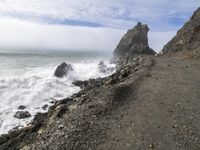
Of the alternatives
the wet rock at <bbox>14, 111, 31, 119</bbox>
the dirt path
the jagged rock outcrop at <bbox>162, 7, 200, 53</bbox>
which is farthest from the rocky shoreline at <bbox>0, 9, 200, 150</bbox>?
the jagged rock outcrop at <bbox>162, 7, 200, 53</bbox>

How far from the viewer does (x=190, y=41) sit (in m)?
35.2

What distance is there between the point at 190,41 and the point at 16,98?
20391 mm

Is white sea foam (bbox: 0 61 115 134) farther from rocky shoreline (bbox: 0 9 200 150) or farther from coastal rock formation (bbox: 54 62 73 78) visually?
rocky shoreline (bbox: 0 9 200 150)

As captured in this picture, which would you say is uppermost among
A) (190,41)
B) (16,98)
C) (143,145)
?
(190,41)

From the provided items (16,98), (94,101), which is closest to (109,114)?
(94,101)

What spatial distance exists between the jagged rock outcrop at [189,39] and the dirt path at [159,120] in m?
19.3

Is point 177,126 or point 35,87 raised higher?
point 177,126

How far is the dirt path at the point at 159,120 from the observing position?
9.20 meters

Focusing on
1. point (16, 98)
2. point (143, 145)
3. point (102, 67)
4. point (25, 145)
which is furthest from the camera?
point (102, 67)

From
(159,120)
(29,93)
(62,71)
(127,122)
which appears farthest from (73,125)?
(62,71)

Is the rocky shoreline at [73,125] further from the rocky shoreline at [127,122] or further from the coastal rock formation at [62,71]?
the coastal rock formation at [62,71]

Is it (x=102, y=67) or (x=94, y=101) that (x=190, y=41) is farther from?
(x=94, y=101)

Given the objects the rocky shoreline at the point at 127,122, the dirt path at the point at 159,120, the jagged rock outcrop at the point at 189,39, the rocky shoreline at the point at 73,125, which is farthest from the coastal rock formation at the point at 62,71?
the rocky shoreline at the point at 73,125

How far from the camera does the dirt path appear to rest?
920 cm
